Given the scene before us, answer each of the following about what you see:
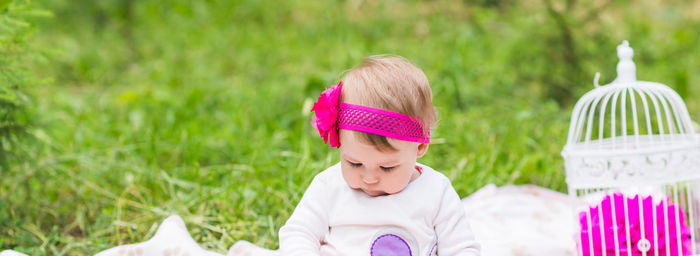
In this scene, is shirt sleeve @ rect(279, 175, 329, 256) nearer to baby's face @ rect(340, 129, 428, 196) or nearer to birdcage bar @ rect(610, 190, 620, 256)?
baby's face @ rect(340, 129, 428, 196)

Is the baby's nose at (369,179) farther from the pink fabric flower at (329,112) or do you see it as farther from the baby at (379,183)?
the pink fabric flower at (329,112)

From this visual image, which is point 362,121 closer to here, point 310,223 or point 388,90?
point 388,90

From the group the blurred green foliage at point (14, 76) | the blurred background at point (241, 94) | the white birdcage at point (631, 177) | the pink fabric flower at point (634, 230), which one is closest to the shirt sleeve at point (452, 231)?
the white birdcage at point (631, 177)

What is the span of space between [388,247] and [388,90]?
503 mm

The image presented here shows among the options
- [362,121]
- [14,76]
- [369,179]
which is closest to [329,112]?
[362,121]

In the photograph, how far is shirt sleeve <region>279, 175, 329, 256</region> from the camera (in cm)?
216

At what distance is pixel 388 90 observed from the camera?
193 cm

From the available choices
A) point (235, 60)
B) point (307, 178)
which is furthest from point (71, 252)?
point (235, 60)

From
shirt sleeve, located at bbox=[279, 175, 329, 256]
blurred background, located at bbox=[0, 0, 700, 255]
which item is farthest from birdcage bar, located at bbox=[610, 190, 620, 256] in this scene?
shirt sleeve, located at bbox=[279, 175, 329, 256]

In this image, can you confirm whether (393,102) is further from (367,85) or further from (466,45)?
(466,45)

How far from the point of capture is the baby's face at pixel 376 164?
196 centimetres

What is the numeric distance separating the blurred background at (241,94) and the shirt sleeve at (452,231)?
0.90m

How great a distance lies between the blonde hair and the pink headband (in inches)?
0.8

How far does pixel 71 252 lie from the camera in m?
2.79
